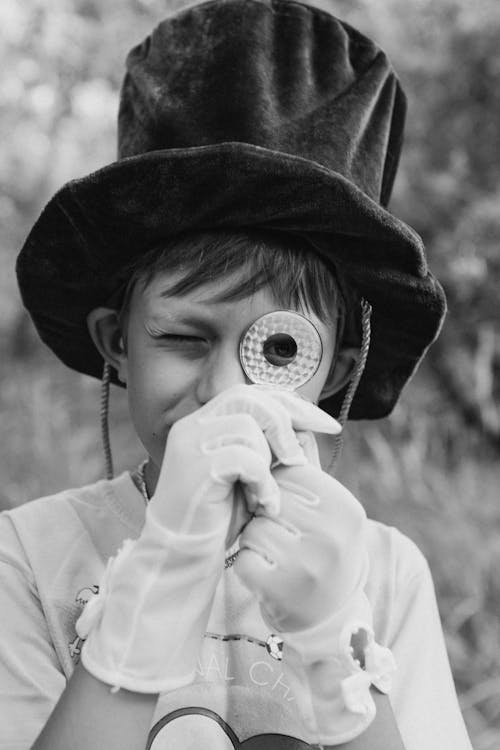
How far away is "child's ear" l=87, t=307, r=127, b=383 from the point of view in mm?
1606

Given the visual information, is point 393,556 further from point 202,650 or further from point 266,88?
point 266,88

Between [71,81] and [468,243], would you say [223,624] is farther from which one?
[71,81]

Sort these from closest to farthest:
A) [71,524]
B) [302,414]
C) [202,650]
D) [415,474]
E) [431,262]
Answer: [302,414] < [202,650] < [71,524] < [415,474] < [431,262]

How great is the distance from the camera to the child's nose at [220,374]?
4.26ft

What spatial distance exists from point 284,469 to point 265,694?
42 centimetres

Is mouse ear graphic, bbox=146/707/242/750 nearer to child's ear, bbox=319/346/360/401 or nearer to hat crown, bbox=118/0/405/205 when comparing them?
child's ear, bbox=319/346/360/401

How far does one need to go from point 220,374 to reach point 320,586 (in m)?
0.35

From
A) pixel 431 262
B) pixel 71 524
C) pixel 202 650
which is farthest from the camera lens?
pixel 431 262

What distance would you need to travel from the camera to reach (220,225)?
53.7 inches

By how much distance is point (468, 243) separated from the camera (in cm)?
381

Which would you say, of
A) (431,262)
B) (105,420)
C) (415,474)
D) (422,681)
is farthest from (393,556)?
(431,262)

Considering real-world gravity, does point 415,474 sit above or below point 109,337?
below

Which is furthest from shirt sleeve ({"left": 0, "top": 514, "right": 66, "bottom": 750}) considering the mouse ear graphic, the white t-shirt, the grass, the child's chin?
the grass

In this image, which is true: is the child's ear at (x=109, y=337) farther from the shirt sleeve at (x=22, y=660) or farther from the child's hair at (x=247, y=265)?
the shirt sleeve at (x=22, y=660)
